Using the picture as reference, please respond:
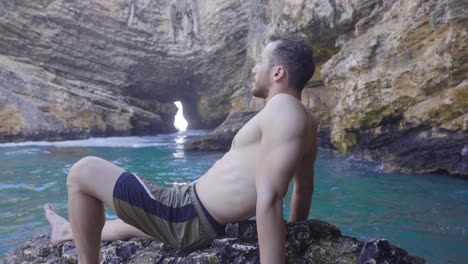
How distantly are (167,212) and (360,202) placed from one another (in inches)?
136

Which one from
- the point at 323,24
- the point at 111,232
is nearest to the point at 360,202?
the point at 111,232

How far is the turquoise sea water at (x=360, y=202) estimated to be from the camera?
3.28 metres

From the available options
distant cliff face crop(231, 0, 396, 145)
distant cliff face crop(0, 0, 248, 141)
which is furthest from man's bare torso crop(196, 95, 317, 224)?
distant cliff face crop(0, 0, 248, 141)

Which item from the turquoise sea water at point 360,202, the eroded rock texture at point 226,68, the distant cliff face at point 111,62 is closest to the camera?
the turquoise sea water at point 360,202

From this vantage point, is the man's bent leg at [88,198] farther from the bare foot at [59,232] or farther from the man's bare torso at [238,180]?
the bare foot at [59,232]

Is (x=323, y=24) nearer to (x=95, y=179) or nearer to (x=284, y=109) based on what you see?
(x=284, y=109)

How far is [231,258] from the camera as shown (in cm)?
174

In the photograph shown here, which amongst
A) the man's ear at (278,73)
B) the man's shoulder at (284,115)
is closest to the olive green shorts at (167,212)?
the man's shoulder at (284,115)

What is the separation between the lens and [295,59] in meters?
1.68

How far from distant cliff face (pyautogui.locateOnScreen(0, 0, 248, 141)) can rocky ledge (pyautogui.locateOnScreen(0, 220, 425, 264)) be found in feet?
44.6

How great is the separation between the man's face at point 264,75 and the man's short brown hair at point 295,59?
0.03m

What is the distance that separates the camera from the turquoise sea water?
3281mm

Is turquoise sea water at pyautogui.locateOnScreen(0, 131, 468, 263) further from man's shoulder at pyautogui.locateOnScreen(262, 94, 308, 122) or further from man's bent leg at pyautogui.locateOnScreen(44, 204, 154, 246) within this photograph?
man's shoulder at pyautogui.locateOnScreen(262, 94, 308, 122)

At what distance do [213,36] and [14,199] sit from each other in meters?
16.2
